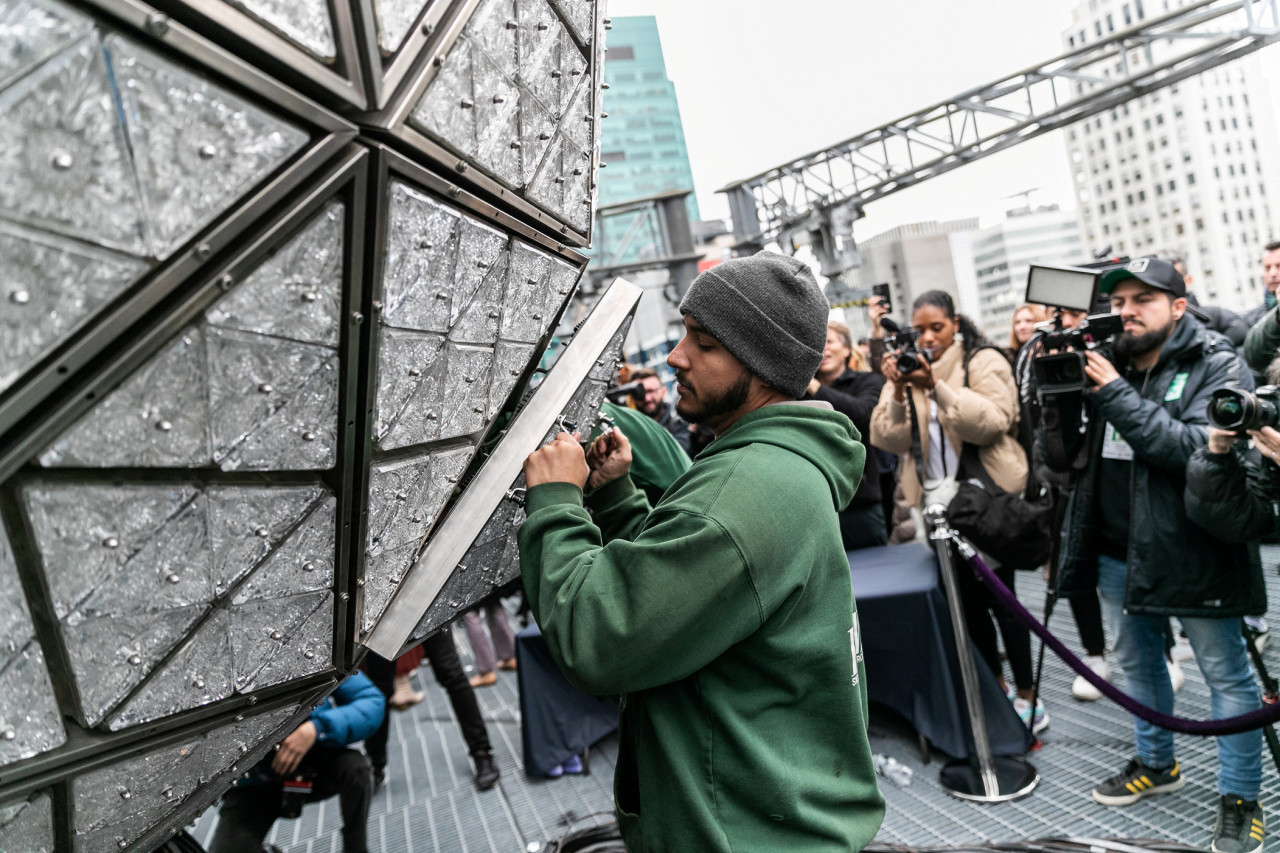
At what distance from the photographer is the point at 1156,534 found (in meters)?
3.27

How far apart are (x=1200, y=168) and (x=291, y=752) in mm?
103978

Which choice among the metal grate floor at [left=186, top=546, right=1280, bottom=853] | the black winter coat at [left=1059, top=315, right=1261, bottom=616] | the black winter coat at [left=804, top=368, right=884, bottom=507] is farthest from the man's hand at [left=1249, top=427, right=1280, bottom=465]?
the black winter coat at [left=804, top=368, right=884, bottom=507]

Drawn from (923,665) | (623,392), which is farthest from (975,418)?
(623,392)

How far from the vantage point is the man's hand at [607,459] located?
2.01m

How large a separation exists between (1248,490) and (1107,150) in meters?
110

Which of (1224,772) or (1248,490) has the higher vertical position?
(1248,490)

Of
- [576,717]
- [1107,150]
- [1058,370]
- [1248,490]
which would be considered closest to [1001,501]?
[1058,370]

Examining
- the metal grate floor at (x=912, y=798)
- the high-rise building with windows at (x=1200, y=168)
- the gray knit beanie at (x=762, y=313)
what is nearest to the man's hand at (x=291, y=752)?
the metal grate floor at (x=912, y=798)

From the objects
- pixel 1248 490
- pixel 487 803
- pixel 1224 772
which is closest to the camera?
pixel 1248 490

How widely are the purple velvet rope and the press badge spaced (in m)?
0.67

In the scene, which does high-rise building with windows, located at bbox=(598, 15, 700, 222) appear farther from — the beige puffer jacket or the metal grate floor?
the metal grate floor

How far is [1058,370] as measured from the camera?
11.2 feet

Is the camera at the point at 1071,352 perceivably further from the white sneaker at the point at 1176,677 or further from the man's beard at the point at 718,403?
the man's beard at the point at 718,403

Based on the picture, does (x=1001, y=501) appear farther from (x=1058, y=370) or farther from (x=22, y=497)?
(x=22, y=497)
